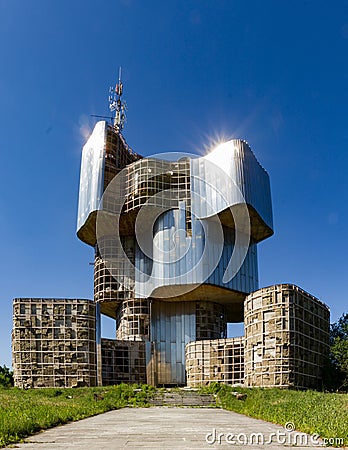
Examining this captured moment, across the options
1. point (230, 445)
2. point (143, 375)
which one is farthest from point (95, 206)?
point (230, 445)

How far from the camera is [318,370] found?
103 feet

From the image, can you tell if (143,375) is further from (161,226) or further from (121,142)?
(121,142)

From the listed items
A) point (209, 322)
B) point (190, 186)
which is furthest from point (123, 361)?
point (190, 186)

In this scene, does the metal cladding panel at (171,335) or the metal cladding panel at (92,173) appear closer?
the metal cladding panel at (171,335)

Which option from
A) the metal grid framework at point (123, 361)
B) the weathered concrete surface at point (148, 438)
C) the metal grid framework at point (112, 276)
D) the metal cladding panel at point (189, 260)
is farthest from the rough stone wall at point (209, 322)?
the weathered concrete surface at point (148, 438)

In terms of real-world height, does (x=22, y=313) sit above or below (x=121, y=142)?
below

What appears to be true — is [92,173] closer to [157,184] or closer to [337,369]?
[157,184]

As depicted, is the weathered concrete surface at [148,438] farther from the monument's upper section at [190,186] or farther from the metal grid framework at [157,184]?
the metal grid framework at [157,184]

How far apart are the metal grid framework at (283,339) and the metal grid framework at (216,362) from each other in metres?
5.01

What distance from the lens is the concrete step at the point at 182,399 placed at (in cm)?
2406

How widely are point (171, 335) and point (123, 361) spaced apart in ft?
19.6

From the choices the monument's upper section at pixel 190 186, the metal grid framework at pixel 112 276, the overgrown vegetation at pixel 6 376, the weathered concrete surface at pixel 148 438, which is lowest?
the overgrown vegetation at pixel 6 376

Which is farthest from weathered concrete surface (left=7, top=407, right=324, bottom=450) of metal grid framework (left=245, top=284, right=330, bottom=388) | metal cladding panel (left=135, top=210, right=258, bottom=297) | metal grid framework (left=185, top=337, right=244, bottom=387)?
metal cladding panel (left=135, top=210, right=258, bottom=297)

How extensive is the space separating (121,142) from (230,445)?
46.4 meters
